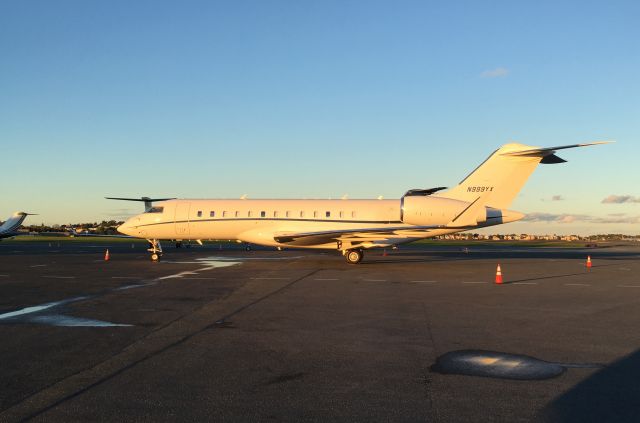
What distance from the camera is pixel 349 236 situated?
22.0 meters

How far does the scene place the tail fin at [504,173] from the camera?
71.0ft

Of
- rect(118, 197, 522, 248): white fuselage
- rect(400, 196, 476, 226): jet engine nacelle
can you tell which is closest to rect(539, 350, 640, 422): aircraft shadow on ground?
rect(400, 196, 476, 226): jet engine nacelle

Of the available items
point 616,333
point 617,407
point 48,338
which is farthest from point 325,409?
point 616,333

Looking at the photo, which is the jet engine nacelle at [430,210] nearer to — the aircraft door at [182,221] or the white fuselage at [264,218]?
the white fuselage at [264,218]

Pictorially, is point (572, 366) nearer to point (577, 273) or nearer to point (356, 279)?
point (356, 279)

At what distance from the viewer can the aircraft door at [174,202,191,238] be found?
24797 millimetres

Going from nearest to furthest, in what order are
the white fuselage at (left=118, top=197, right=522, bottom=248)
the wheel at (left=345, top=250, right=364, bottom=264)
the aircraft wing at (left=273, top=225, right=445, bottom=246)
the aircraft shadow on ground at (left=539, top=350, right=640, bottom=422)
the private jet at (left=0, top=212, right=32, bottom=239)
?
the aircraft shadow on ground at (left=539, top=350, right=640, bottom=422) < the aircraft wing at (left=273, top=225, right=445, bottom=246) < the wheel at (left=345, top=250, right=364, bottom=264) < the white fuselage at (left=118, top=197, right=522, bottom=248) < the private jet at (left=0, top=212, right=32, bottom=239)

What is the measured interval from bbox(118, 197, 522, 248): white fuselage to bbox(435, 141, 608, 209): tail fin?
86 centimetres

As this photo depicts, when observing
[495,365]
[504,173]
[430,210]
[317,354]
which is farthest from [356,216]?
[495,365]

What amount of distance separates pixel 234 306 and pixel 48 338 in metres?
3.88

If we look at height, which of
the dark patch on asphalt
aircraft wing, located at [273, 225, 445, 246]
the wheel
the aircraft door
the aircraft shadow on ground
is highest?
the aircraft door

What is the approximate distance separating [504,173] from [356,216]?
285 inches

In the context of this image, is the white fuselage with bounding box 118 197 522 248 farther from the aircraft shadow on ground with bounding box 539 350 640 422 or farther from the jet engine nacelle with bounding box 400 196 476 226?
the aircraft shadow on ground with bounding box 539 350 640 422

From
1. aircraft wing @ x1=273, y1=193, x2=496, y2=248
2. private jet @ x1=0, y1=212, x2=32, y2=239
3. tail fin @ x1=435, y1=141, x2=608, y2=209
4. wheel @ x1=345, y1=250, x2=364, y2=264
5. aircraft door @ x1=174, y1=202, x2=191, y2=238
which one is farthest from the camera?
private jet @ x1=0, y1=212, x2=32, y2=239
